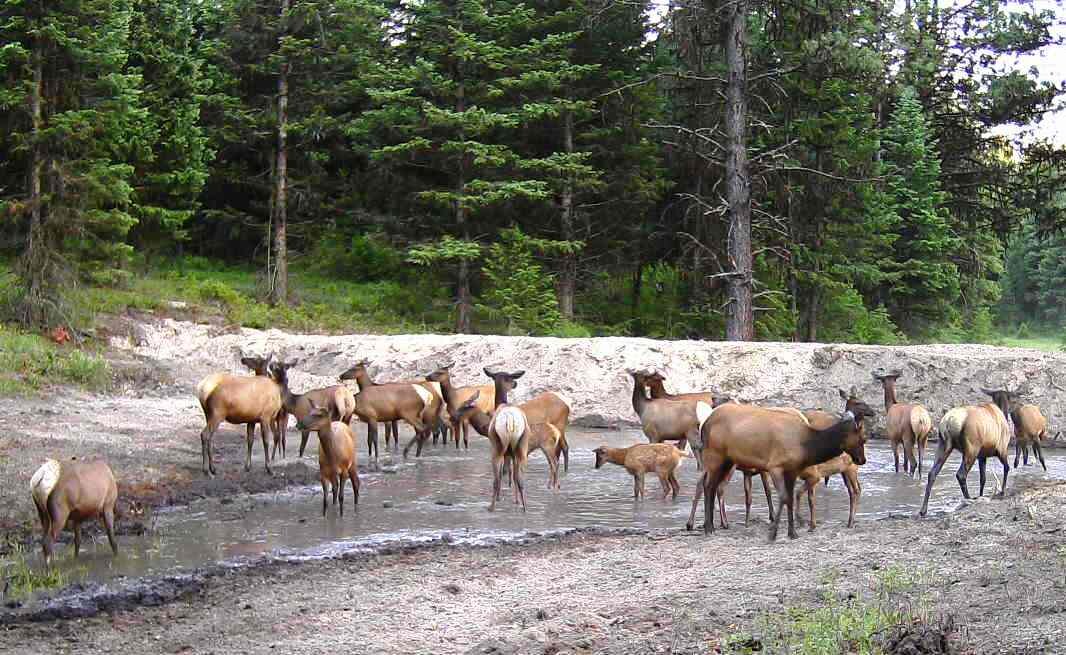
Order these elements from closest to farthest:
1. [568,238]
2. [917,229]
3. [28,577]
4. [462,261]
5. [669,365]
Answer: [28,577], [669,365], [462,261], [568,238], [917,229]

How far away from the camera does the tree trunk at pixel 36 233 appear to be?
71.4 feet

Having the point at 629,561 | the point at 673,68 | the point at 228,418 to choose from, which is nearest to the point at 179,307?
→ the point at 228,418

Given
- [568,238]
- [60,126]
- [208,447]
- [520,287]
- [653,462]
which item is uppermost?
[60,126]

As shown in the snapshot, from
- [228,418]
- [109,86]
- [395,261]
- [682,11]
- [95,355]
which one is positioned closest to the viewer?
[228,418]

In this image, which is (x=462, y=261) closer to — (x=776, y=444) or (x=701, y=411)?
(x=701, y=411)

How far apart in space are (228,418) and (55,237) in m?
10.7

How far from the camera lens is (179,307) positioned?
87.4ft

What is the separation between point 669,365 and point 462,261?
972cm

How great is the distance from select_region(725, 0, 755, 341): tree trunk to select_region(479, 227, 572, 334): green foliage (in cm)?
533

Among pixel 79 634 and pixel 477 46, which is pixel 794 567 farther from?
pixel 477 46

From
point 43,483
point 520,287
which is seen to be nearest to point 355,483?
point 43,483

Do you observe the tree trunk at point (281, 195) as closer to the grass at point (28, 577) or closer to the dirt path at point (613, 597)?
the grass at point (28, 577)

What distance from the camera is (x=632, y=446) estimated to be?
1366cm

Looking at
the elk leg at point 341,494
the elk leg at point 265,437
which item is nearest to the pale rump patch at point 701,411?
the elk leg at point 341,494
